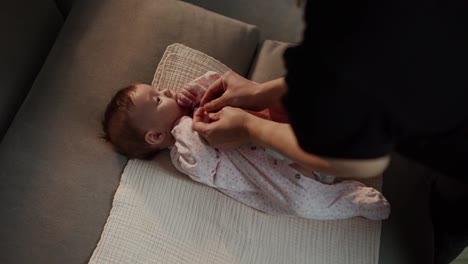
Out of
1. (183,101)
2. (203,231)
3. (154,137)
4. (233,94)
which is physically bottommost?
(203,231)

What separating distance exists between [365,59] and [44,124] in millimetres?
1056

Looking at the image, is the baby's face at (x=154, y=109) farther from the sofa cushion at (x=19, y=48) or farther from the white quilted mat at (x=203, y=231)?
the sofa cushion at (x=19, y=48)

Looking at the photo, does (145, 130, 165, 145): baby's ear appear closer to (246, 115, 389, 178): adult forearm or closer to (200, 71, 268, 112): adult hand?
(200, 71, 268, 112): adult hand

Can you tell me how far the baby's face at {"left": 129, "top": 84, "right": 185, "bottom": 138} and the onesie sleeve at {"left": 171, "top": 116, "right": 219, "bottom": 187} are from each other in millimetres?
68

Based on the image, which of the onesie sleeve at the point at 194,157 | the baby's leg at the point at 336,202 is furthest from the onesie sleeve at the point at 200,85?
the baby's leg at the point at 336,202

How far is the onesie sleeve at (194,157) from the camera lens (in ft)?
3.92

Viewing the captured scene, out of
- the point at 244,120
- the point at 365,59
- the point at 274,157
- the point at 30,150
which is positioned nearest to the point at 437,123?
the point at 365,59

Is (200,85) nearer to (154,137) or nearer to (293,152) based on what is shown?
(154,137)

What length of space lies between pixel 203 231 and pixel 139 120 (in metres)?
0.38

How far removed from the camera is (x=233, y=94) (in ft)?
3.89

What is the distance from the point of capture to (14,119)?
4.17 ft

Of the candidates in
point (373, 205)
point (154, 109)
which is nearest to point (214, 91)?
point (154, 109)

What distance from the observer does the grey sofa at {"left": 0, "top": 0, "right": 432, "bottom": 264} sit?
1142 mm

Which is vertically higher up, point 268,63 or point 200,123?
point 268,63
